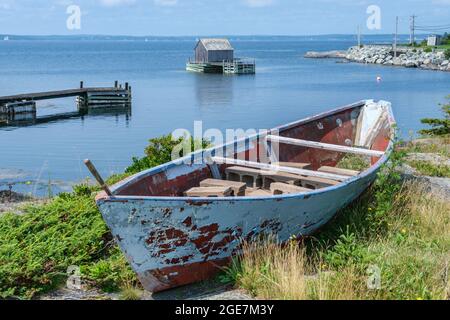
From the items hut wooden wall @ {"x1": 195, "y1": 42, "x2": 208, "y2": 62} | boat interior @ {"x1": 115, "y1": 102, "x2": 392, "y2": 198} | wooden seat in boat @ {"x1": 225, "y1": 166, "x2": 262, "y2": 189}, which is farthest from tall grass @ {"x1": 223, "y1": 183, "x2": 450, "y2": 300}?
hut wooden wall @ {"x1": 195, "y1": 42, "x2": 208, "y2": 62}

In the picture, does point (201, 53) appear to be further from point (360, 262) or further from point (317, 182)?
point (360, 262)

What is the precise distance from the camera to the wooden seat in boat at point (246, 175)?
32.1 feet

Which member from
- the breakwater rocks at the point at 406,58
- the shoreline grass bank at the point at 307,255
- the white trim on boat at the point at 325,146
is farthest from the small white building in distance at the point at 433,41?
the shoreline grass bank at the point at 307,255

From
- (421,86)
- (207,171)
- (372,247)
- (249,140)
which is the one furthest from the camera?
(421,86)

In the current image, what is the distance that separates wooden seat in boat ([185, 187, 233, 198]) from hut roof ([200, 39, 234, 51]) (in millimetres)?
80723

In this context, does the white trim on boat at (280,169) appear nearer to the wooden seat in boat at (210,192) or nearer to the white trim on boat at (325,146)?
the wooden seat in boat at (210,192)

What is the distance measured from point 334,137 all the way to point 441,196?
3.74m

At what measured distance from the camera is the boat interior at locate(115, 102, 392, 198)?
8.69 meters

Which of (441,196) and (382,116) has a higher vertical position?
(382,116)

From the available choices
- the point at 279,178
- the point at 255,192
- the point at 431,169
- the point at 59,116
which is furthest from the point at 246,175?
the point at 59,116

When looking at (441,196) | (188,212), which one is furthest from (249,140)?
(188,212)

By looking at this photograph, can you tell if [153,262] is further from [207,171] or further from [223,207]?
[207,171]
